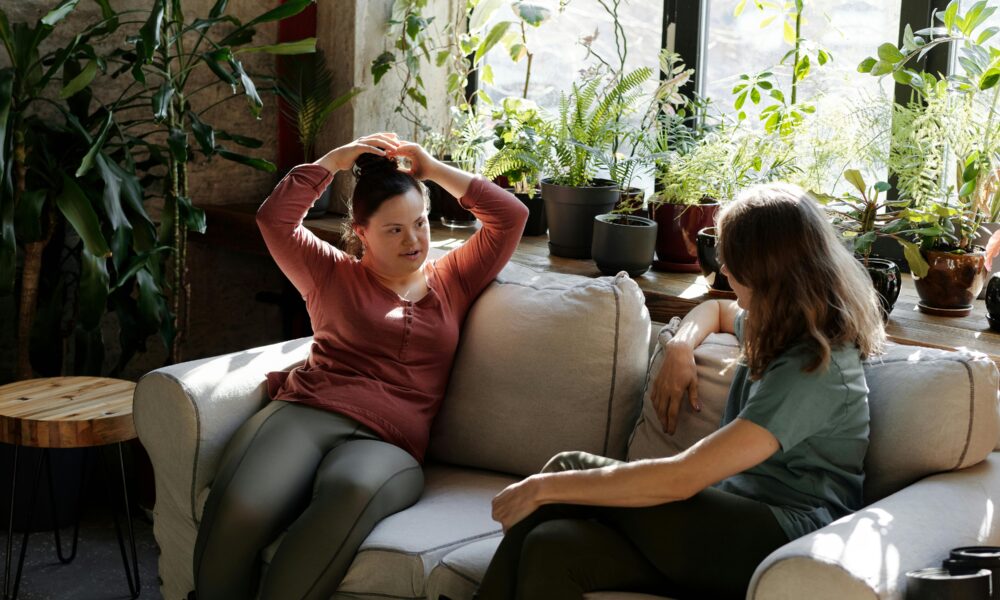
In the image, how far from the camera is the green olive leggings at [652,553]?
68.4 inches

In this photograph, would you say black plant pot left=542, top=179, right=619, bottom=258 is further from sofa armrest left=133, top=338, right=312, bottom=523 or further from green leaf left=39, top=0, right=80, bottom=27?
green leaf left=39, top=0, right=80, bottom=27

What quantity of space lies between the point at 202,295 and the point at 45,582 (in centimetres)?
132

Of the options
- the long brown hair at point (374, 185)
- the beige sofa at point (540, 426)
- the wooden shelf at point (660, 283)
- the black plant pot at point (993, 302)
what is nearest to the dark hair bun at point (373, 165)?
the long brown hair at point (374, 185)

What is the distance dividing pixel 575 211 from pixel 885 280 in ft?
3.18

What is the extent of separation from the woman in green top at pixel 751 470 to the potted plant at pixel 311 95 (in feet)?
7.06

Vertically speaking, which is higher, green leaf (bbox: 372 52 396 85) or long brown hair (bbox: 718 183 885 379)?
green leaf (bbox: 372 52 396 85)

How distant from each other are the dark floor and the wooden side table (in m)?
0.04

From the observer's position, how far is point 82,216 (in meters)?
2.92

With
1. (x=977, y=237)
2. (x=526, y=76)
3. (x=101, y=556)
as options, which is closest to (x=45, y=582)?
(x=101, y=556)

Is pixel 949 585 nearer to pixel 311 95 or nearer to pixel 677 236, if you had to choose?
pixel 677 236

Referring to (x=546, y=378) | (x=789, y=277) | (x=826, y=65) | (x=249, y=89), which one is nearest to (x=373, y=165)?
(x=546, y=378)

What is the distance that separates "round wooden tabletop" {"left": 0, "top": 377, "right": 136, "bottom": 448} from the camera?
261cm

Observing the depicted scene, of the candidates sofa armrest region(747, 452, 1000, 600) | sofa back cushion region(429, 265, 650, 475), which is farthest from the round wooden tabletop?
sofa armrest region(747, 452, 1000, 600)

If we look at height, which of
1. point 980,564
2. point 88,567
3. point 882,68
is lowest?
point 88,567
